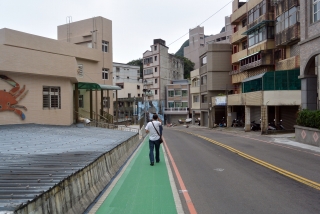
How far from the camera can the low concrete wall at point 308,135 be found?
1858 cm

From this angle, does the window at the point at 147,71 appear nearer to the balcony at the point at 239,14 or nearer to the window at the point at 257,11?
the balcony at the point at 239,14

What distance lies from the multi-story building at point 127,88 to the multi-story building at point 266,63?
2495 centimetres

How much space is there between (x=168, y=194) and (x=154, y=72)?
63509 mm

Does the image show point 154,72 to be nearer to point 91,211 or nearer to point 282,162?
point 282,162

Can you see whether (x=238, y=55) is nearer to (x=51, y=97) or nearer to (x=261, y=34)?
(x=261, y=34)

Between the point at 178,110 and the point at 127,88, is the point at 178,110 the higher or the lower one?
the lower one

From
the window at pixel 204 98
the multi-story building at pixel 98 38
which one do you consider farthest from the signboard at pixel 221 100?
the multi-story building at pixel 98 38

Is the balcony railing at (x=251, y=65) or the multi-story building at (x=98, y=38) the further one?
the balcony railing at (x=251, y=65)

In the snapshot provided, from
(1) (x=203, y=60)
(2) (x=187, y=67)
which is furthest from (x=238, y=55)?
(2) (x=187, y=67)

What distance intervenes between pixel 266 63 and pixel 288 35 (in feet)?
16.2

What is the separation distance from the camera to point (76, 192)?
6.14m

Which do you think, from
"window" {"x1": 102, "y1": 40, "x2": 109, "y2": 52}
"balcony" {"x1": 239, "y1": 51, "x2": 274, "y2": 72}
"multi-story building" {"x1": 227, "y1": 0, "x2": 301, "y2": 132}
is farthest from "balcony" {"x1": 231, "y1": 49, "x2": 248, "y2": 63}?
"window" {"x1": 102, "y1": 40, "x2": 109, "y2": 52}

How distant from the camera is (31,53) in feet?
66.5

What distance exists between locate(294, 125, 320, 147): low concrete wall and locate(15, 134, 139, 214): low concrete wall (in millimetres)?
13600
